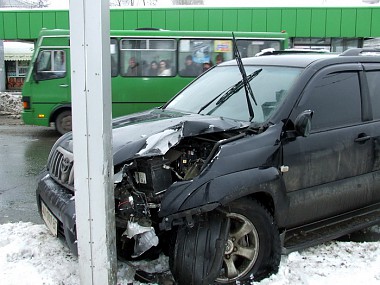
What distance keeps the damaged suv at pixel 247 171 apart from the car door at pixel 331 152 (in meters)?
0.01

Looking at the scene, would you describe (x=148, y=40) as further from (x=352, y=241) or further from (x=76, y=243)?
(x=76, y=243)

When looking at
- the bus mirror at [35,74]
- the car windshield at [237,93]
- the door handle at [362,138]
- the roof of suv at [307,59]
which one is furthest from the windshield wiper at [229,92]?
the bus mirror at [35,74]

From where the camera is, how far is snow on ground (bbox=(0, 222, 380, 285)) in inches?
135

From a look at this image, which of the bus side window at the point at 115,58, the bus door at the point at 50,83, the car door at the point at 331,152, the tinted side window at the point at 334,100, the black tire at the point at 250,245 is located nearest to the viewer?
the black tire at the point at 250,245

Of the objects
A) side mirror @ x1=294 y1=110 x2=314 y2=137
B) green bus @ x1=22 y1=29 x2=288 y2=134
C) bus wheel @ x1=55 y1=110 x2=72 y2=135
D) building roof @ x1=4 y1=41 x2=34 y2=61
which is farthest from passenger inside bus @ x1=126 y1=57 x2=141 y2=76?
building roof @ x1=4 y1=41 x2=34 y2=61

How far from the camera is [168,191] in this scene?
10.6 ft

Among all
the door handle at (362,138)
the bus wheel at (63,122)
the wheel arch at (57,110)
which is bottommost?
the bus wheel at (63,122)

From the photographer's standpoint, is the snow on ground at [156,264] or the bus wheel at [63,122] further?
the bus wheel at [63,122]

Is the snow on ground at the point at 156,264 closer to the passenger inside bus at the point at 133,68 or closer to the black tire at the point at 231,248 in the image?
the black tire at the point at 231,248

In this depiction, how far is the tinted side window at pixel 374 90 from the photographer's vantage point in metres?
4.54

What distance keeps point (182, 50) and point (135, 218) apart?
970 cm

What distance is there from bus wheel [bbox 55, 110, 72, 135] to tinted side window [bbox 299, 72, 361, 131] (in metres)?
8.93

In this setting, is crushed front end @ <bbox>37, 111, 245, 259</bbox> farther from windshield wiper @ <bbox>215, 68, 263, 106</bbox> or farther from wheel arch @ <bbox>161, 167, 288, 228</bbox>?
windshield wiper @ <bbox>215, 68, 263, 106</bbox>

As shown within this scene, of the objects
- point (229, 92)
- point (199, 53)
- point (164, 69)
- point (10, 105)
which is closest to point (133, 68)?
point (164, 69)
